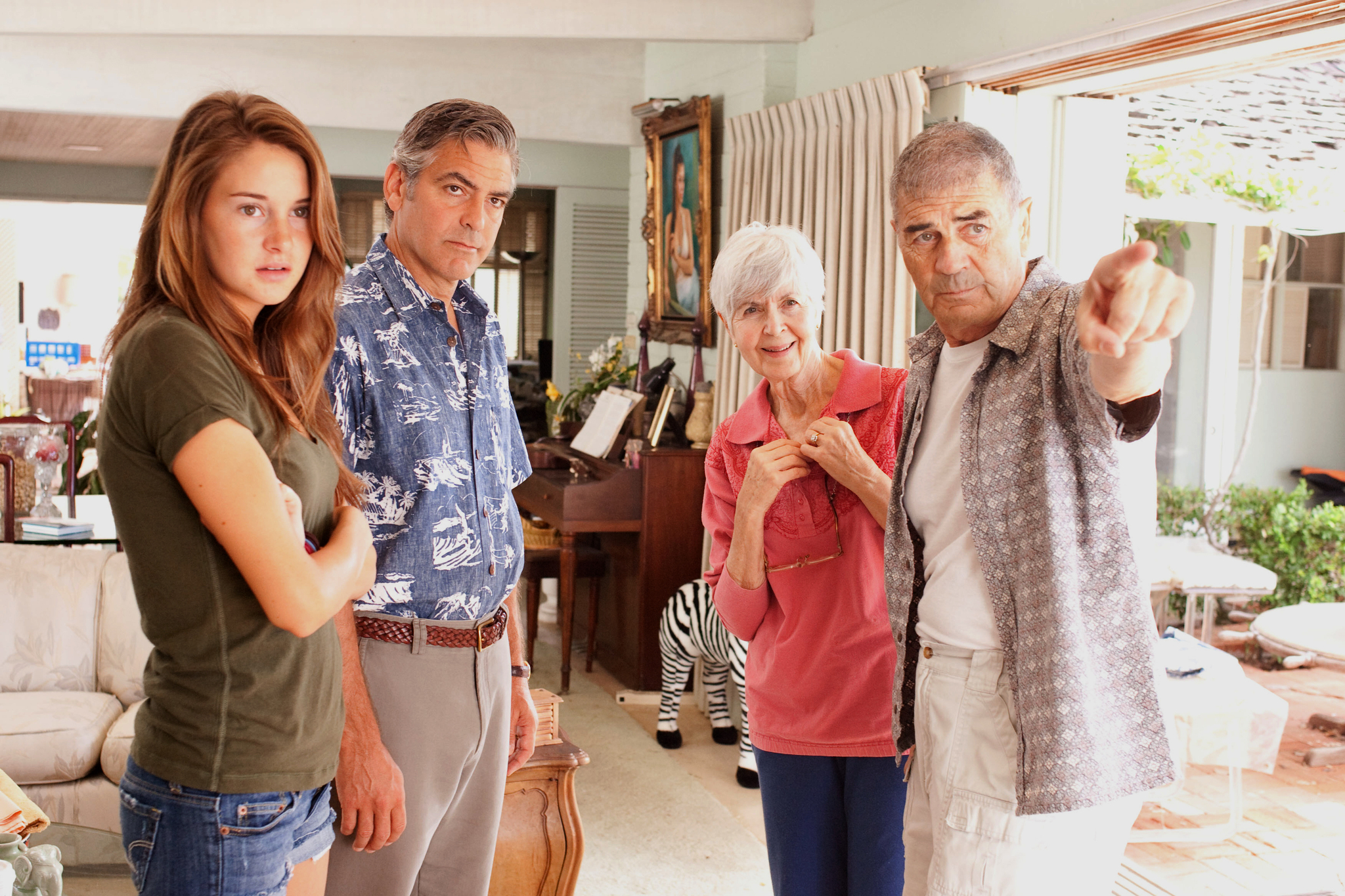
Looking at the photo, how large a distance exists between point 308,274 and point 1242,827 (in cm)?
368

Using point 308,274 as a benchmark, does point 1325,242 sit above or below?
above

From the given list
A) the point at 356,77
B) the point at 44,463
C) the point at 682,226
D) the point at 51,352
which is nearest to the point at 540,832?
the point at 44,463

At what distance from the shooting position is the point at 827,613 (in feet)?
6.35

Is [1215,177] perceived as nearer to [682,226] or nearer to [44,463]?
[682,226]

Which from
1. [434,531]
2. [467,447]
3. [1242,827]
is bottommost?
[1242,827]

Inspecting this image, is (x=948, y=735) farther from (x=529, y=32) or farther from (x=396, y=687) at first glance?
(x=529, y=32)

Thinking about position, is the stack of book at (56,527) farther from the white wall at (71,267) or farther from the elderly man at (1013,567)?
the white wall at (71,267)

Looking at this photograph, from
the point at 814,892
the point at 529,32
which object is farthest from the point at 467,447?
the point at 529,32

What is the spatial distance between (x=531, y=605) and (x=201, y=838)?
4.33 metres

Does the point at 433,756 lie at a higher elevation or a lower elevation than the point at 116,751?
higher

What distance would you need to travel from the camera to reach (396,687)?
160 centimetres

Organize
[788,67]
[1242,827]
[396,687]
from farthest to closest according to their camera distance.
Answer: [788,67] < [1242,827] < [396,687]

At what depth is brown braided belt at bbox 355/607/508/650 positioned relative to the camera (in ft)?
5.24

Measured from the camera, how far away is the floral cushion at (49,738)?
127 inches
